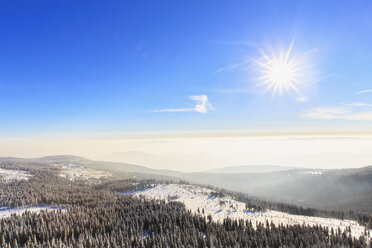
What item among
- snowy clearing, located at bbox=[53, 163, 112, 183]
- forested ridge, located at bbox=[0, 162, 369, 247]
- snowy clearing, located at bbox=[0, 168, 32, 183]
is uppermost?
forested ridge, located at bbox=[0, 162, 369, 247]

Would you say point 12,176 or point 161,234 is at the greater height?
point 161,234

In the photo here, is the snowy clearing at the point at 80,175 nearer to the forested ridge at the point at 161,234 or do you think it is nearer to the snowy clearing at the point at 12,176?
the snowy clearing at the point at 12,176

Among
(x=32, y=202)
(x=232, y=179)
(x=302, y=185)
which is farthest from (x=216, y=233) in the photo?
(x=232, y=179)

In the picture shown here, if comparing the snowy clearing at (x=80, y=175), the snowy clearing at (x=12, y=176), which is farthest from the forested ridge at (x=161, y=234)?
the snowy clearing at (x=80, y=175)

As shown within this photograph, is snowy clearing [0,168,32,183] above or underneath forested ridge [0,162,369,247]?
underneath

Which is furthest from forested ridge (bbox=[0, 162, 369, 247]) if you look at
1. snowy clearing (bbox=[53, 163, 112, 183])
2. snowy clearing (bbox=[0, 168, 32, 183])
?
snowy clearing (bbox=[53, 163, 112, 183])

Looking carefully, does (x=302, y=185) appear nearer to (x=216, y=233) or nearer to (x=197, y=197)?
(x=197, y=197)

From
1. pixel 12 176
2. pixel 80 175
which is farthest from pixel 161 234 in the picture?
pixel 80 175

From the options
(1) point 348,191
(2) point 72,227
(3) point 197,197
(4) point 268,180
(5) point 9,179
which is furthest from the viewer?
(4) point 268,180

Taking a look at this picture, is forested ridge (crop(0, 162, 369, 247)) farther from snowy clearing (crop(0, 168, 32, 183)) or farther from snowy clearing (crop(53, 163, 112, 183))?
snowy clearing (crop(53, 163, 112, 183))

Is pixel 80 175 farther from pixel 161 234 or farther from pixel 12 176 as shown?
pixel 161 234

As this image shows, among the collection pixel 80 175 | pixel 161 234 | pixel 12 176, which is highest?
pixel 161 234
